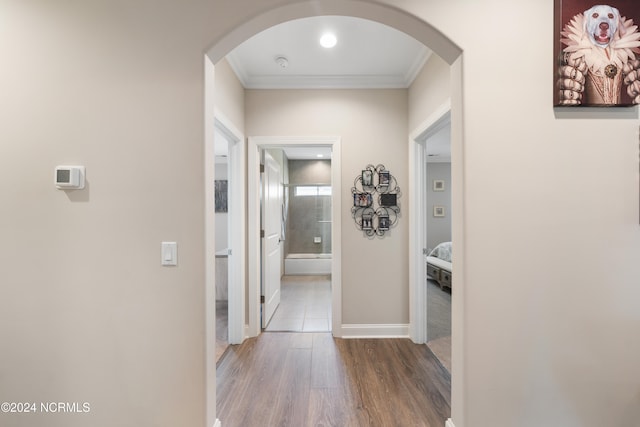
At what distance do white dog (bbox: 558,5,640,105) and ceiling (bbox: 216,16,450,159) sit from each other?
3.83 feet

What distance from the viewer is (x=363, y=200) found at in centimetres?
286

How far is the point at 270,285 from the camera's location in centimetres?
332

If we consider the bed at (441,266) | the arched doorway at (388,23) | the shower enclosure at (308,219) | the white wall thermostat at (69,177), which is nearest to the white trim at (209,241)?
the arched doorway at (388,23)

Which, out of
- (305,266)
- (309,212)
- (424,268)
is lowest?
(305,266)

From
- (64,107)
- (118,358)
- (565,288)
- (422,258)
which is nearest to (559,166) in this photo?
(565,288)

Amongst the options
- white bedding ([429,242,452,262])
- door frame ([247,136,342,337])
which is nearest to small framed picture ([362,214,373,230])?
door frame ([247,136,342,337])

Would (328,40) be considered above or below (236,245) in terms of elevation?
above

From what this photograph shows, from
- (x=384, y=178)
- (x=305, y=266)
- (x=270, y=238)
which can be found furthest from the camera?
(x=305, y=266)

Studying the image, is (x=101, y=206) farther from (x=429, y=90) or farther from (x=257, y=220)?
(x=429, y=90)

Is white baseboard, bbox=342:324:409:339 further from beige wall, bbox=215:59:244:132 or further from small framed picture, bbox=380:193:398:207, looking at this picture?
beige wall, bbox=215:59:244:132

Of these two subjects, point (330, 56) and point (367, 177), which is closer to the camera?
point (330, 56)

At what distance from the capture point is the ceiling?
211 centimetres

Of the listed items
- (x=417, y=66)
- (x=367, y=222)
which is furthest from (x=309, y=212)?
(x=417, y=66)

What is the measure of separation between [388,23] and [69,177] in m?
1.77
